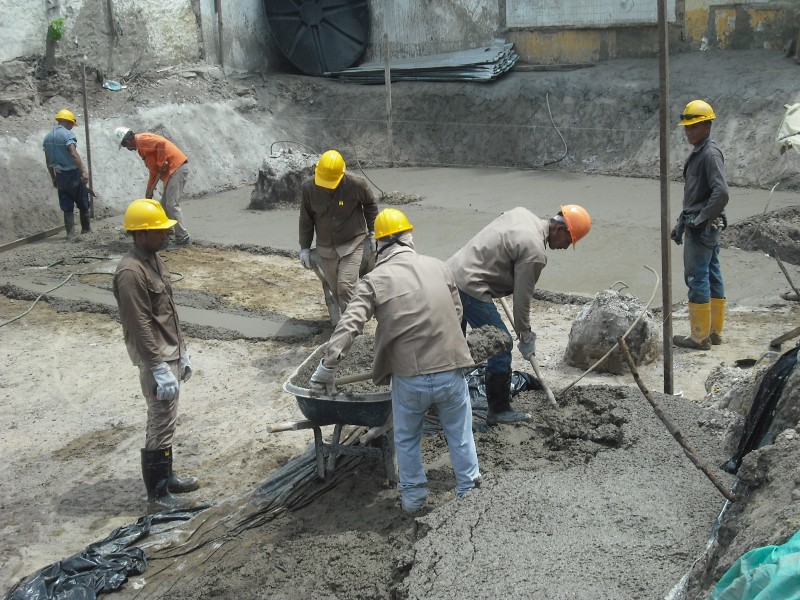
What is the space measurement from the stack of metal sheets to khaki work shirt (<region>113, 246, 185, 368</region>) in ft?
39.9

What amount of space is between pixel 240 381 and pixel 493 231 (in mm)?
2749

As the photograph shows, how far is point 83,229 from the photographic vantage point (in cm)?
1234

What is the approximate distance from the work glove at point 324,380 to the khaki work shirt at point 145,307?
1019mm

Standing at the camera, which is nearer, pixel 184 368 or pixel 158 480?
pixel 158 480

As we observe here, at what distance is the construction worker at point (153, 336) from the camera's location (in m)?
5.21

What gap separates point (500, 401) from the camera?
19.1ft

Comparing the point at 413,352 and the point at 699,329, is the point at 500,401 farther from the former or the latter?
the point at 699,329

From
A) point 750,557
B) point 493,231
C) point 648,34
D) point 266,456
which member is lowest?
point 266,456

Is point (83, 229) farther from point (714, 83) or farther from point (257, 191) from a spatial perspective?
point (714, 83)

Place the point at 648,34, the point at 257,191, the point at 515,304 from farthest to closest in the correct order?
the point at 648,34, the point at 257,191, the point at 515,304

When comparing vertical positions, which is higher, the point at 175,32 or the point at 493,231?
the point at 175,32

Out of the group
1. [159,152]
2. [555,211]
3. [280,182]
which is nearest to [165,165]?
[159,152]

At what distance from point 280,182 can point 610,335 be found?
24.2ft

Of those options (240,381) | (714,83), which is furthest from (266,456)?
(714,83)
